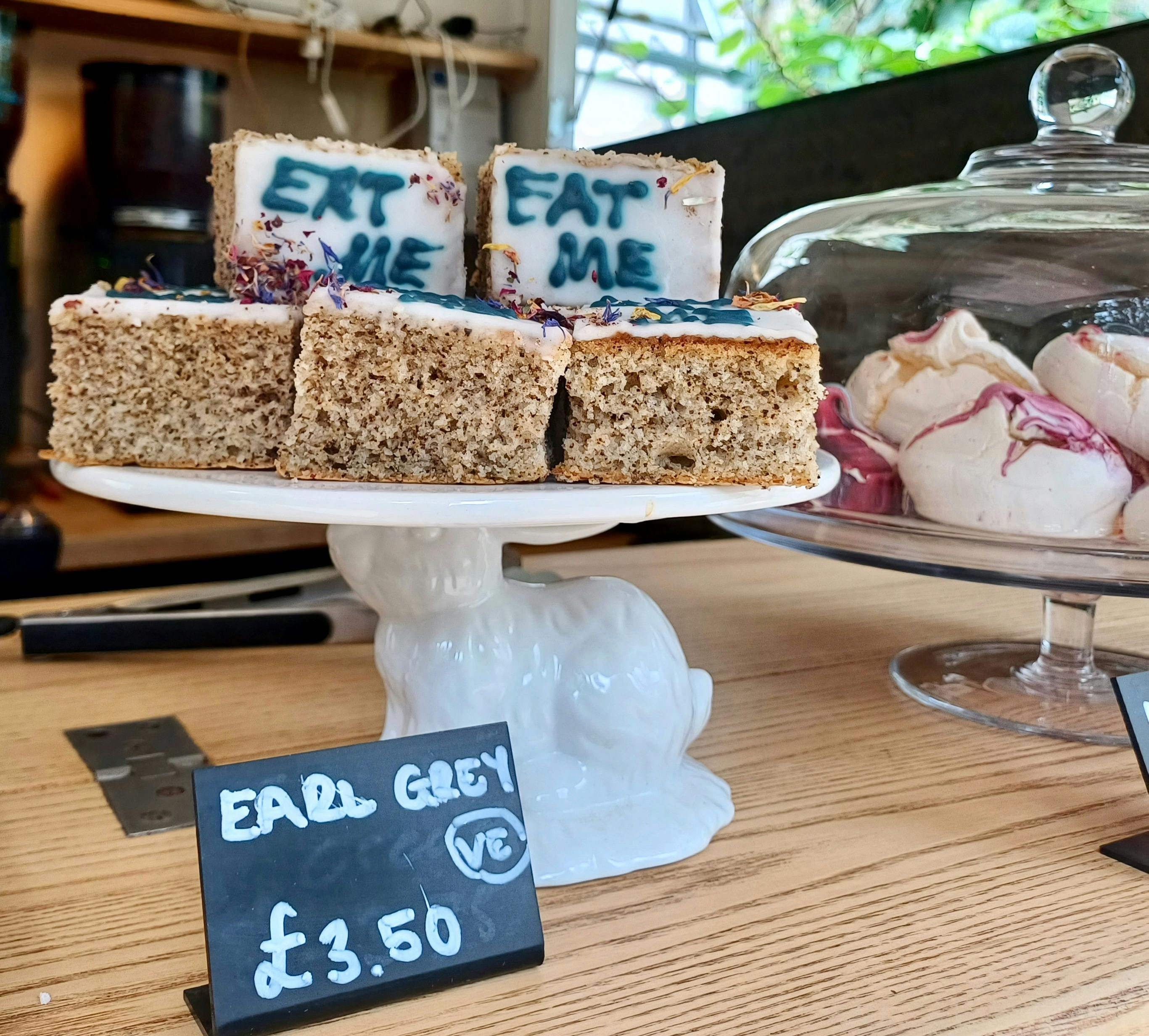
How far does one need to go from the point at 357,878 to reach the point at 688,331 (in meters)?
0.34

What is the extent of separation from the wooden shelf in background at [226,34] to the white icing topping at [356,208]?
161 cm

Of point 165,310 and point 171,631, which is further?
point 171,631

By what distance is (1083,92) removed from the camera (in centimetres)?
92

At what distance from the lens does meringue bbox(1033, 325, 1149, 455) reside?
0.82m

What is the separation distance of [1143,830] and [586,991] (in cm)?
40

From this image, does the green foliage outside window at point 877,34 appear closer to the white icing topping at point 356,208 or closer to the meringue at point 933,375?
the meringue at point 933,375

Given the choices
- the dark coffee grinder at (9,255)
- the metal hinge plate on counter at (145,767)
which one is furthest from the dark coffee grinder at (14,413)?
the metal hinge plate on counter at (145,767)

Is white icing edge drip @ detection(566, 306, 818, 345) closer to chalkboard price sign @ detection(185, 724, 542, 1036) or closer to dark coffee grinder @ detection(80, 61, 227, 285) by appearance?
chalkboard price sign @ detection(185, 724, 542, 1036)

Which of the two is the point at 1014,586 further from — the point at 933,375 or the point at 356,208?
the point at 356,208

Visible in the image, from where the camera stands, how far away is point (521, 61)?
8.04ft

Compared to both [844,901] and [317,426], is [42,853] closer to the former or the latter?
[317,426]

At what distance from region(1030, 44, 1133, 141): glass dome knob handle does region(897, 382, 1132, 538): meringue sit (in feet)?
0.95

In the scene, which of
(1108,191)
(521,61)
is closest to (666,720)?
(1108,191)

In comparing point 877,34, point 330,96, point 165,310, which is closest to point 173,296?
point 165,310
